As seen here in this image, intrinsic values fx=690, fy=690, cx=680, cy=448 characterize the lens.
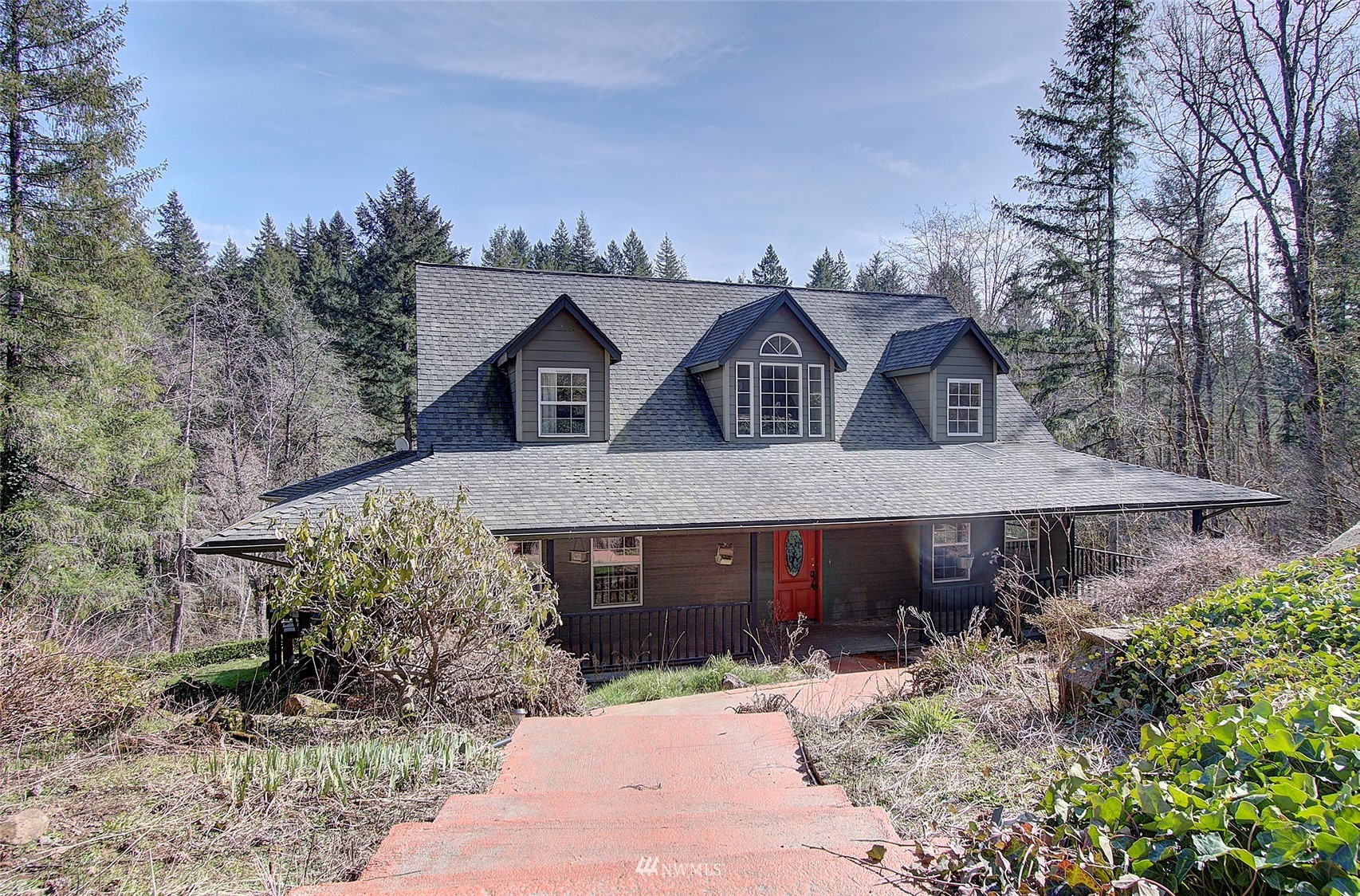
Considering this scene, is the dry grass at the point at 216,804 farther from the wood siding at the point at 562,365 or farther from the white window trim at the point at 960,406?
the white window trim at the point at 960,406

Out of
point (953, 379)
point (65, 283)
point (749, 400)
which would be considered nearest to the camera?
point (749, 400)

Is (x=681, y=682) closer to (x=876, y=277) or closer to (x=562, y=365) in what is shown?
(x=562, y=365)

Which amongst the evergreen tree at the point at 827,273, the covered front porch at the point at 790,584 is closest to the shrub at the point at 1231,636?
the covered front porch at the point at 790,584

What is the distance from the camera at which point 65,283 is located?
14.8 m

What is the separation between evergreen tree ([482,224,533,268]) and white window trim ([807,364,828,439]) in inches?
1556

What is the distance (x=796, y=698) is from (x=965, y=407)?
406 inches

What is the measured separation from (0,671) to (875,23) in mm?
14363

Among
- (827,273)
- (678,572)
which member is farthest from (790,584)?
(827,273)

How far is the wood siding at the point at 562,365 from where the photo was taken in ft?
42.7

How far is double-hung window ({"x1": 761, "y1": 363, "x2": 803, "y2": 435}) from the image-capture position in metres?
14.3

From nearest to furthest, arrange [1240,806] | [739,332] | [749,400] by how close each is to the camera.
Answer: [1240,806], [739,332], [749,400]

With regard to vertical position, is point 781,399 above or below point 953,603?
above

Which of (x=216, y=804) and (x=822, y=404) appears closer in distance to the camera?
(x=216, y=804)

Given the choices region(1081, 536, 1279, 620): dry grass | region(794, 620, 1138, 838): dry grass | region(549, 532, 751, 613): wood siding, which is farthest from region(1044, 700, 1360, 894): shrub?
region(549, 532, 751, 613): wood siding
